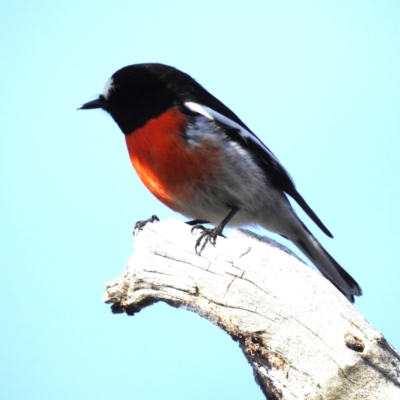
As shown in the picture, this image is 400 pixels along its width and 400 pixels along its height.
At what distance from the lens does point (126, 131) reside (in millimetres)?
5672

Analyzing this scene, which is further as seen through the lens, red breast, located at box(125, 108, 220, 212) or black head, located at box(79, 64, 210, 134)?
black head, located at box(79, 64, 210, 134)

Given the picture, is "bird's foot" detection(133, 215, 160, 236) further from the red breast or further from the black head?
the black head

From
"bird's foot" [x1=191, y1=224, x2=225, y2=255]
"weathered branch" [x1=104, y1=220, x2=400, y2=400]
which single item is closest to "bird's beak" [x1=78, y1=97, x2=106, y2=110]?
"bird's foot" [x1=191, y1=224, x2=225, y2=255]

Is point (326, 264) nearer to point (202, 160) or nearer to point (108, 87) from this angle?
point (202, 160)

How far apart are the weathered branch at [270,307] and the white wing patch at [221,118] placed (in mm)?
1416

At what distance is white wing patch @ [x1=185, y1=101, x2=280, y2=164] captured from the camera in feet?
18.0

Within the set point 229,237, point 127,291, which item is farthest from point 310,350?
point 127,291

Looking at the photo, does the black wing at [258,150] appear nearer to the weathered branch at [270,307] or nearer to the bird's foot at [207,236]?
the bird's foot at [207,236]

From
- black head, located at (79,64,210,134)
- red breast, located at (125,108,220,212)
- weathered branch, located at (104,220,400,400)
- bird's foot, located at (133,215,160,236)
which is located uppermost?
black head, located at (79,64,210,134)

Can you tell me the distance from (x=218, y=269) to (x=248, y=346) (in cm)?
47

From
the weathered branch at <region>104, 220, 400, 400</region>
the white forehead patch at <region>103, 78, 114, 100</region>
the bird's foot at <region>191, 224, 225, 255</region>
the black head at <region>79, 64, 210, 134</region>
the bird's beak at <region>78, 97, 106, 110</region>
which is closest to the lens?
the weathered branch at <region>104, 220, 400, 400</region>

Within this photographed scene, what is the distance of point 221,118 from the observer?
18.3 feet

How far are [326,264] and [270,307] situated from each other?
195 centimetres

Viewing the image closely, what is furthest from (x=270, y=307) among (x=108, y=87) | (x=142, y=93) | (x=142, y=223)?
(x=108, y=87)
